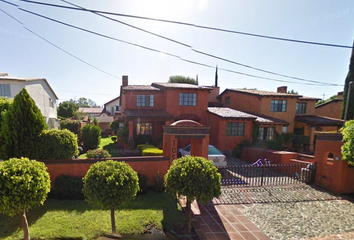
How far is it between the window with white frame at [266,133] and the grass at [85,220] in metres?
13.3

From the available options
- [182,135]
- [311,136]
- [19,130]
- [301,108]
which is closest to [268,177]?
[182,135]

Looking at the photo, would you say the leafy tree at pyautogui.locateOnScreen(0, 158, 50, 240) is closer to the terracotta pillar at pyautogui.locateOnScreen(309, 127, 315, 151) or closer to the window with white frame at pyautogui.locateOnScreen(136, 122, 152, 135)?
the window with white frame at pyautogui.locateOnScreen(136, 122, 152, 135)

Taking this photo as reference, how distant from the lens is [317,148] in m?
9.28

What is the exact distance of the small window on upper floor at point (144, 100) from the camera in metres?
17.3

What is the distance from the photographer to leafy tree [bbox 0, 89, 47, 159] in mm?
6703

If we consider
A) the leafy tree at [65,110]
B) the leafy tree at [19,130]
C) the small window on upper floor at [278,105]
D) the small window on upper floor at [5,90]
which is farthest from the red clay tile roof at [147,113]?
the leafy tree at [65,110]

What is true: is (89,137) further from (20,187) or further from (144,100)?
(20,187)

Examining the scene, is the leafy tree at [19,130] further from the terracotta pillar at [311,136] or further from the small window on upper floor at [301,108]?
the small window on upper floor at [301,108]

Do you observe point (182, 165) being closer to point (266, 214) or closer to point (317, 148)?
point (266, 214)

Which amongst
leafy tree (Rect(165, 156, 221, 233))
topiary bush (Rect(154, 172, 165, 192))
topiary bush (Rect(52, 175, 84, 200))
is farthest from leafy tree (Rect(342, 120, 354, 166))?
topiary bush (Rect(52, 175, 84, 200))

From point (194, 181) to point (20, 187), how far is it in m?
4.49

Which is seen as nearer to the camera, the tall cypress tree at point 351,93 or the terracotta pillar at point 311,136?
the terracotta pillar at point 311,136

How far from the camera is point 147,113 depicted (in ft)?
53.4

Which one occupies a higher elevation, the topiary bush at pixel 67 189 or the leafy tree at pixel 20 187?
the leafy tree at pixel 20 187
